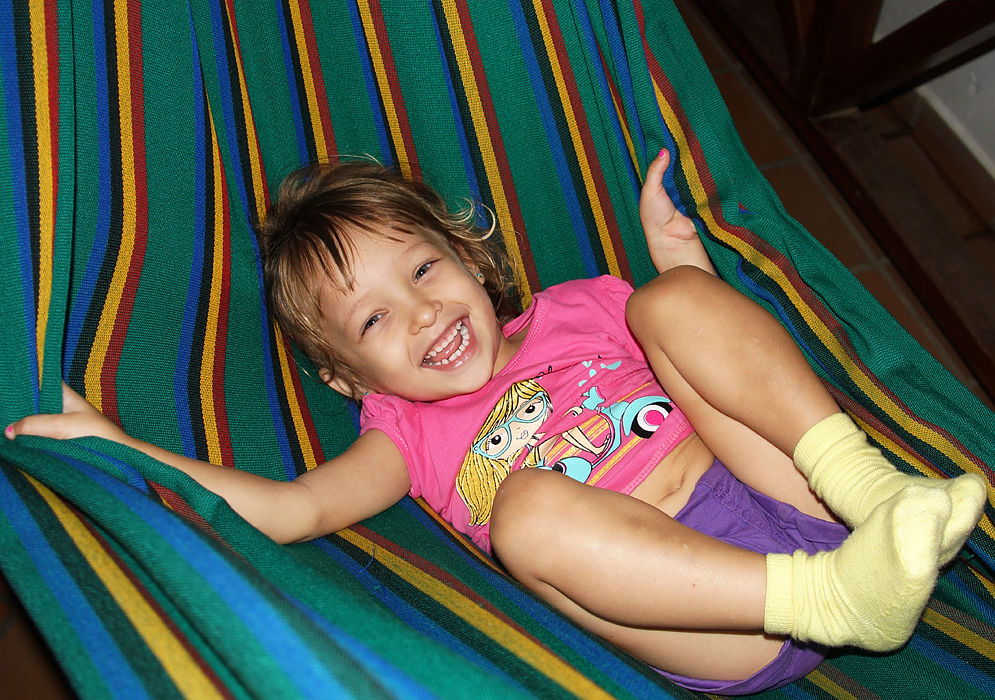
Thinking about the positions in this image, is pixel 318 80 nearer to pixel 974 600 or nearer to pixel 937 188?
pixel 974 600

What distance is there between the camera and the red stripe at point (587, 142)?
1198 mm

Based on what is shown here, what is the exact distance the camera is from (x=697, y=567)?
2.75 ft

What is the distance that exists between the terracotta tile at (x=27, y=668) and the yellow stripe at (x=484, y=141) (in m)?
0.97

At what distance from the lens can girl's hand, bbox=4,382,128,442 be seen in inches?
29.6

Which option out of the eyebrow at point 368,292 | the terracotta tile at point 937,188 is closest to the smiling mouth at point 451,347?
the eyebrow at point 368,292

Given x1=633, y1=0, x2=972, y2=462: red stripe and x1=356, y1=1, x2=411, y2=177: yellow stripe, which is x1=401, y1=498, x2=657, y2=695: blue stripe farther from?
x1=356, y1=1, x2=411, y2=177: yellow stripe

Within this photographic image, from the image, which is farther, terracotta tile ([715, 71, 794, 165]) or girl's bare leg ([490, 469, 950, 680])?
terracotta tile ([715, 71, 794, 165])

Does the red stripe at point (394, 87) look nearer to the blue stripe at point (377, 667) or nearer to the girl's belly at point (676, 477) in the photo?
the girl's belly at point (676, 477)

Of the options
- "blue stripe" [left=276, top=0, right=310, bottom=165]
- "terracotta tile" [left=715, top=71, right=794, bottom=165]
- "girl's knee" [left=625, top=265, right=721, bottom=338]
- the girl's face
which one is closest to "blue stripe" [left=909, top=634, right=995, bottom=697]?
"girl's knee" [left=625, top=265, right=721, bottom=338]

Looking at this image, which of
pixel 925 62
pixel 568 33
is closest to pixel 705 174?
pixel 568 33

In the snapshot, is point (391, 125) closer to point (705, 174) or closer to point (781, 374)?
point (705, 174)

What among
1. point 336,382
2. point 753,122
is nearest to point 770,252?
point 336,382

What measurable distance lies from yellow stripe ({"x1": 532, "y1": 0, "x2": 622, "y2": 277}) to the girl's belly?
13.2 inches

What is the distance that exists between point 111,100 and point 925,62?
5.52ft
